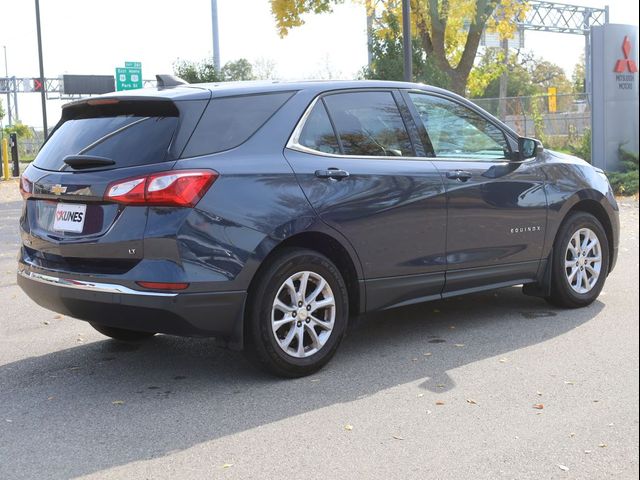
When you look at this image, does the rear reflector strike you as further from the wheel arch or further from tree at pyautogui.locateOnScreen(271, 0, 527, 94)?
tree at pyautogui.locateOnScreen(271, 0, 527, 94)

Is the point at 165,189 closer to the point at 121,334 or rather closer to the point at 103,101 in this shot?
the point at 103,101

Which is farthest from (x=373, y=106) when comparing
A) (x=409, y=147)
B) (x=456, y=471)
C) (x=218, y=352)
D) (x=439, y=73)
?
(x=439, y=73)

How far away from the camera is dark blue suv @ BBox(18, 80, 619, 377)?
14.7 feet

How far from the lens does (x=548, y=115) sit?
28734 millimetres

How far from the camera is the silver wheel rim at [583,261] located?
21.7 ft

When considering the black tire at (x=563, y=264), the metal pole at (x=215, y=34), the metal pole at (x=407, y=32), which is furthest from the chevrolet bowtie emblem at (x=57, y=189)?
the metal pole at (x=215, y=34)

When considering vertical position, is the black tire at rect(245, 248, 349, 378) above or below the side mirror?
below

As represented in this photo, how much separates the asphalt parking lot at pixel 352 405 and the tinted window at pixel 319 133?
1357mm

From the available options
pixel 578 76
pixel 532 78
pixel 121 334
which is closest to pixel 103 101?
pixel 121 334

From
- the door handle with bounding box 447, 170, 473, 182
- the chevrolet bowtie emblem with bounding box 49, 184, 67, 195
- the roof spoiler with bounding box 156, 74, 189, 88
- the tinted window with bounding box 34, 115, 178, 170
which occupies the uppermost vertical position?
the roof spoiler with bounding box 156, 74, 189, 88

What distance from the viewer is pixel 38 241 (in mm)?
4973

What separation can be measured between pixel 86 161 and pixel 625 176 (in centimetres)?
1461

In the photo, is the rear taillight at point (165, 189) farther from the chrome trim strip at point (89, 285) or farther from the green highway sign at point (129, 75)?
the green highway sign at point (129, 75)

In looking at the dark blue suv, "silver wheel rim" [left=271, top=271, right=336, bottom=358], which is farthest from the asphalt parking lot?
the dark blue suv
